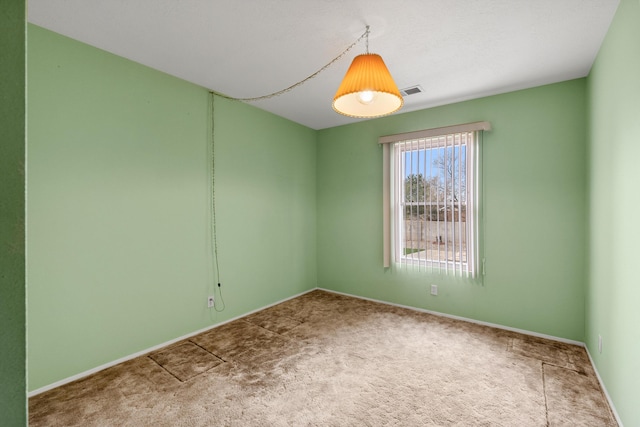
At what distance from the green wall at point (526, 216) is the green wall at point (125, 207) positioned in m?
2.06

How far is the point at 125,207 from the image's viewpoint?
8.57ft

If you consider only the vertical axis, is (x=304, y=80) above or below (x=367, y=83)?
above

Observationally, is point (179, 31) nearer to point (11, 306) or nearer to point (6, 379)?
point (11, 306)

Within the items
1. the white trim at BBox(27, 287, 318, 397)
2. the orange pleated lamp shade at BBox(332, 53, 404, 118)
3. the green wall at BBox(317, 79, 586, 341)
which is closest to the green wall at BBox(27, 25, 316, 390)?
the white trim at BBox(27, 287, 318, 397)

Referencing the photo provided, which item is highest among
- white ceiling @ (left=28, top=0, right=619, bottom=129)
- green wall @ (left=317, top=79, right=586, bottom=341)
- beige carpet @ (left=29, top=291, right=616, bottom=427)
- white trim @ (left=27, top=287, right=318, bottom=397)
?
white ceiling @ (left=28, top=0, right=619, bottom=129)

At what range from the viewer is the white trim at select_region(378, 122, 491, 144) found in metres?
3.34

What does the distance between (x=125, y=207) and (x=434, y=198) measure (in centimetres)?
330

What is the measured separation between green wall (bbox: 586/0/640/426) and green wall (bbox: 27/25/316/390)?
11.0 ft

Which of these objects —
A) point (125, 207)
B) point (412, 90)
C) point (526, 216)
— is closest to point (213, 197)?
point (125, 207)

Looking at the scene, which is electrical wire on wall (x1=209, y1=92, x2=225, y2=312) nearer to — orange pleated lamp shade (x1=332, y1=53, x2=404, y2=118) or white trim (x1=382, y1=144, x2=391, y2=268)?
orange pleated lamp shade (x1=332, y1=53, x2=404, y2=118)

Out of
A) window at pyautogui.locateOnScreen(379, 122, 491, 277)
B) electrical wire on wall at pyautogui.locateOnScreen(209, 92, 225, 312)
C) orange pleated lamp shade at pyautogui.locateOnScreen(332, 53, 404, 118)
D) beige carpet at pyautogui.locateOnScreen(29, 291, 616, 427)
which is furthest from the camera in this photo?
window at pyautogui.locateOnScreen(379, 122, 491, 277)

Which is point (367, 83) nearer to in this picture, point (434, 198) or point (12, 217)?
point (12, 217)

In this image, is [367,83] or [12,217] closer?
[12,217]

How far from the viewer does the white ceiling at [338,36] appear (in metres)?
1.97
